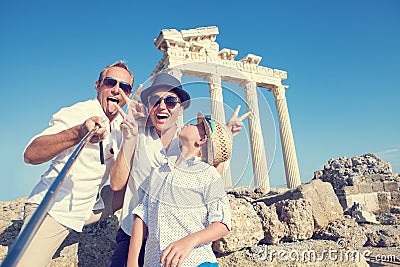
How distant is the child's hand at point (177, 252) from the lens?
171 cm

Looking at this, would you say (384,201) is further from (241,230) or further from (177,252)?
(177,252)

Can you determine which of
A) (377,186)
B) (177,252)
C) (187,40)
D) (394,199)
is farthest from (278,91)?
(177,252)

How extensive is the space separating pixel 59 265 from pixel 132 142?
1579 millimetres

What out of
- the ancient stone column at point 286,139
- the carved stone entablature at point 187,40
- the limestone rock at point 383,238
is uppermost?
the carved stone entablature at point 187,40

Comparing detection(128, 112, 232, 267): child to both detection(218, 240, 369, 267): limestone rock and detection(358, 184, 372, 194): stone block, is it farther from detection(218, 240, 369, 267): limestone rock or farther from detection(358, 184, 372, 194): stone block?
detection(358, 184, 372, 194): stone block

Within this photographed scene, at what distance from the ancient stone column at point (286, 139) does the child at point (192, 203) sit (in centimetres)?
2047

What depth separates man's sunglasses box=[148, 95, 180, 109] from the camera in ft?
6.19

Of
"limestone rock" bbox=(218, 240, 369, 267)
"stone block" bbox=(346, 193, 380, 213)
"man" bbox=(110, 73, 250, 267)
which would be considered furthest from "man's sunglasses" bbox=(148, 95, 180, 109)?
"stone block" bbox=(346, 193, 380, 213)

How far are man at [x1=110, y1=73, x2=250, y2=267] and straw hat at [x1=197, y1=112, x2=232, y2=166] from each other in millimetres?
82

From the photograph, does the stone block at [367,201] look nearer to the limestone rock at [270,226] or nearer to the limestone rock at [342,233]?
the limestone rock at [342,233]

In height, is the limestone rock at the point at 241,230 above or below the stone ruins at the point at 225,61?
below

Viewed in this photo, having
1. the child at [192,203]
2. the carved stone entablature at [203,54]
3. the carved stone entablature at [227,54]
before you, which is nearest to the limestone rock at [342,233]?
the child at [192,203]

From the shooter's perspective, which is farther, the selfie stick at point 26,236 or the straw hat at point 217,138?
the straw hat at point 217,138

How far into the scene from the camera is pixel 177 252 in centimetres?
173
